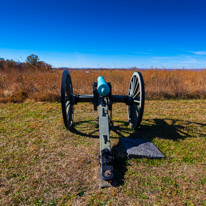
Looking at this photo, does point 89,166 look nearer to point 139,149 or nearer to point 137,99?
point 139,149

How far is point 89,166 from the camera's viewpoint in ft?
8.51

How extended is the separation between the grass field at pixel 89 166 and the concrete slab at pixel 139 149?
115 mm

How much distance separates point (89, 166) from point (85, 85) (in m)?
6.51

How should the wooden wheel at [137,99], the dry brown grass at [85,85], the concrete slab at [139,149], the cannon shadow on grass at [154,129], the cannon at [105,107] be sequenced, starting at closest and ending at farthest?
the cannon at [105,107] → the concrete slab at [139,149] → the wooden wheel at [137,99] → the cannon shadow on grass at [154,129] → the dry brown grass at [85,85]

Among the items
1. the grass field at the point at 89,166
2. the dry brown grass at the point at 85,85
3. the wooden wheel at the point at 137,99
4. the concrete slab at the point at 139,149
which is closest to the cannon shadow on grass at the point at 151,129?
the grass field at the point at 89,166

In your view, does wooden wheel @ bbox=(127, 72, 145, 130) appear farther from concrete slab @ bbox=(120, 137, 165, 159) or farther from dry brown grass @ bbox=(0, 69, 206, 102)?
dry brown grass @ bbox=(0, 69, 206, 102)

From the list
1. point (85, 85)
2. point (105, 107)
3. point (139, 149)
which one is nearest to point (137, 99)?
point (105, 107)

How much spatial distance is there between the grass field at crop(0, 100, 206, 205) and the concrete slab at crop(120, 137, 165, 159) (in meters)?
0.12

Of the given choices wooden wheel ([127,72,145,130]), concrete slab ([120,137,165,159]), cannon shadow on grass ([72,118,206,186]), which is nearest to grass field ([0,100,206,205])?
cannon shadow on grass ([72,118,206,186])

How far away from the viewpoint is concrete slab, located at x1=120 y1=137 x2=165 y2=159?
2.80 metres

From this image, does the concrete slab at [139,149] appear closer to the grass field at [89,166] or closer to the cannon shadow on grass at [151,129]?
the grass field at [89,166]

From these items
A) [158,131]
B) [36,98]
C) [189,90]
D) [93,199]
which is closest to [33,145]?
[93,199]

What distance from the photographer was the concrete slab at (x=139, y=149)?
2.80 m

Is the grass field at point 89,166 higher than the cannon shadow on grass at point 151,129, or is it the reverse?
the cannon shadow on grass at point 151,129
